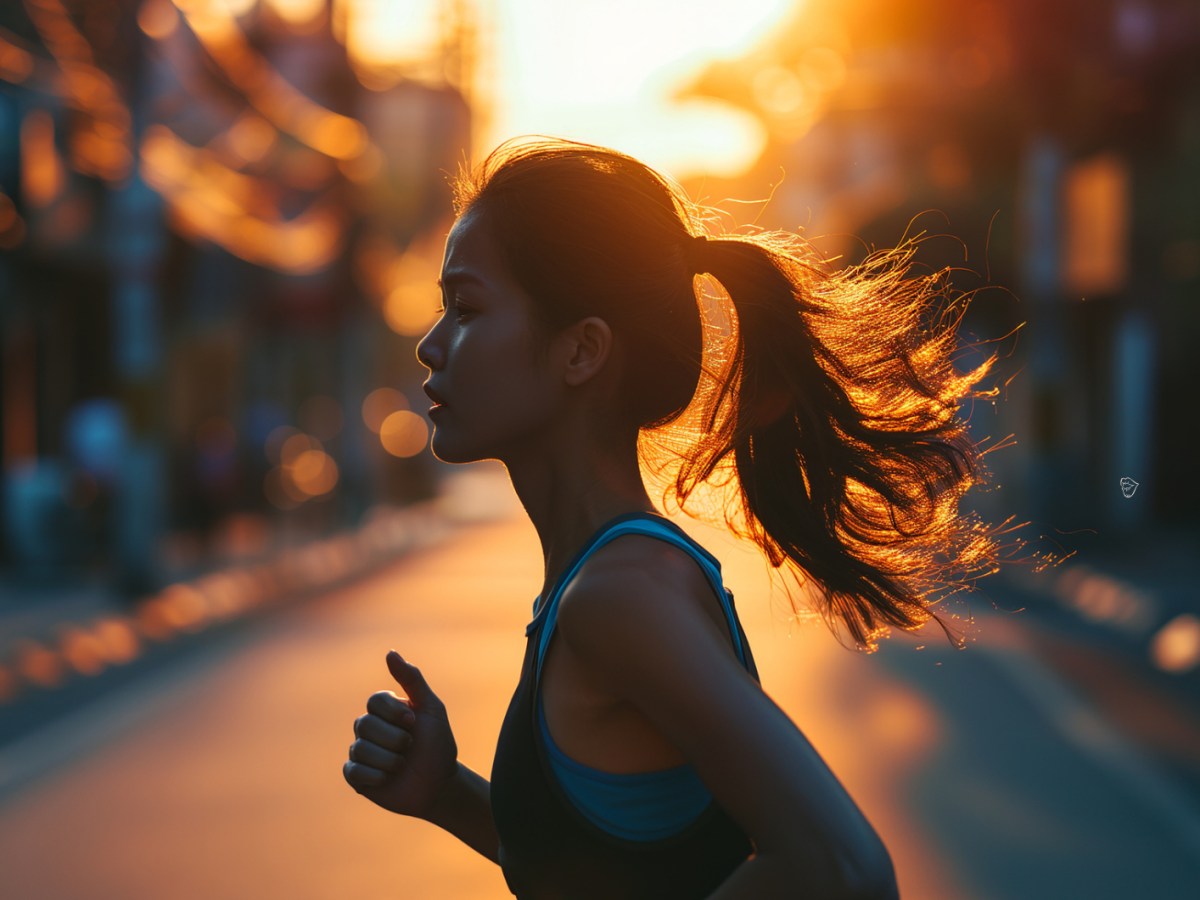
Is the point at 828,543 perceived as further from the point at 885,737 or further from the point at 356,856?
the point at 885,737

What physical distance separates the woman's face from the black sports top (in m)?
0.18

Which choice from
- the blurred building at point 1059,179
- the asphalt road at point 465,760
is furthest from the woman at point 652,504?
the blurred building at point 1059,179

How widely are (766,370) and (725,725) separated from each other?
24.4 inches

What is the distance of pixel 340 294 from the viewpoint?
37.9 m

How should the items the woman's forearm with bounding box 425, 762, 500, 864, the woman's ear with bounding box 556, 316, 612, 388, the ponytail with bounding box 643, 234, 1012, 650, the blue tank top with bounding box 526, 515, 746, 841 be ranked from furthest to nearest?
the woman's forearm with bounding box 425, 762, 500, 864 → the ponytail with bounding box 643, 234, 1012, 650 → the woman's ear with bounding box 556, 316, 612, 388 → the blue tank top with bounding box 526, 515, 746, 841

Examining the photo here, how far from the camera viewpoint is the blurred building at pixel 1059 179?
24562 millimetres

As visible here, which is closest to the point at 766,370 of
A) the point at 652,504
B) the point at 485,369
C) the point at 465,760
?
the point at 652,504

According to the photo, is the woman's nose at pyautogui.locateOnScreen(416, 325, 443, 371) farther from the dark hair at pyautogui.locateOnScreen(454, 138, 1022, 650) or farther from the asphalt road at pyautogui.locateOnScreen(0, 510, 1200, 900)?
the asphalt road at pyautogui.locateOnScreen(0, 510, 1200, 900)

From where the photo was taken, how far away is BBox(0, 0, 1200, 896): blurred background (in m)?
19.2

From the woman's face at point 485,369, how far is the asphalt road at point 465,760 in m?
1.78

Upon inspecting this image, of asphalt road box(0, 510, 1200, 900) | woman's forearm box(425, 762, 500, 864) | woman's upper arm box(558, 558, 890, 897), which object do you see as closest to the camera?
woman's upper arm box(558, 558, 890, 897)

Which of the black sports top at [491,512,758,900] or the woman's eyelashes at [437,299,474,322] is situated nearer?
the black sports top at [491,512,758,900]

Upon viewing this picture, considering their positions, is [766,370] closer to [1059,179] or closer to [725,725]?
[725,725]

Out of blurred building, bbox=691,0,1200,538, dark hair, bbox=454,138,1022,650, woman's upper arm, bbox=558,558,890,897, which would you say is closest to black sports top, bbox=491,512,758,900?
woman's upper arm, bbox=558,558,890,897
